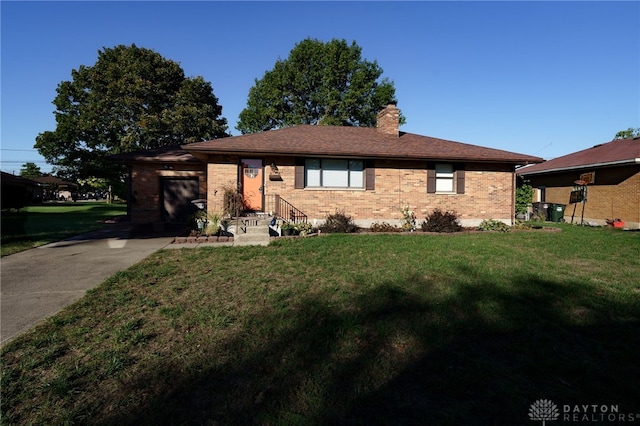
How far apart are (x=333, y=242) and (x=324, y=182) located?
3915 mm

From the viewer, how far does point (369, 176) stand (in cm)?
1242

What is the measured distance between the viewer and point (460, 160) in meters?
12.6

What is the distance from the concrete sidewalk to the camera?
13.6 ft

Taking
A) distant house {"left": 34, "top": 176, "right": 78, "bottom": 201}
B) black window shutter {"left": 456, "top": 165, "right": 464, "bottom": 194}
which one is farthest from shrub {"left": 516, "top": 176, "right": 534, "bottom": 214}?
distant house {"left": 34, "top": 176, "right": 78, "bottom": 201}

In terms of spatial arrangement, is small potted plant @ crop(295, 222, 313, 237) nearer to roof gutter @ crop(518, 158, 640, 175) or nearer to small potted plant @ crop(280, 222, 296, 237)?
small potted plant @ crop(280, 222, 296, 237)

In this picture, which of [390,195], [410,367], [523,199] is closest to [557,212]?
[523,199]

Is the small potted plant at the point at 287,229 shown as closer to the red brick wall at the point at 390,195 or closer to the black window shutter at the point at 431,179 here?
the red brick wall at the point at 390,195

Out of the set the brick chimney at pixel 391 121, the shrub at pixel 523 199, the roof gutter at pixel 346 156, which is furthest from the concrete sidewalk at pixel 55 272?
the shrub at pixel 523 199

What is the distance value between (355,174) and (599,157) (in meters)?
14.0

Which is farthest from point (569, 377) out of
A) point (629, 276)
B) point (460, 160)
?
point (460, 160)

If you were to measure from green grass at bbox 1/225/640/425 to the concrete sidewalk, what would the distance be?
38cm

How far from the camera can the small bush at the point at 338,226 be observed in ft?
35.9

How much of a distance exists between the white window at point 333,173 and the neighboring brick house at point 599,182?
11.8m

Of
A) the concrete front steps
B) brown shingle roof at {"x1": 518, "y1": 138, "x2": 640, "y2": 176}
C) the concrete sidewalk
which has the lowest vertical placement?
the concrete sidewalk
